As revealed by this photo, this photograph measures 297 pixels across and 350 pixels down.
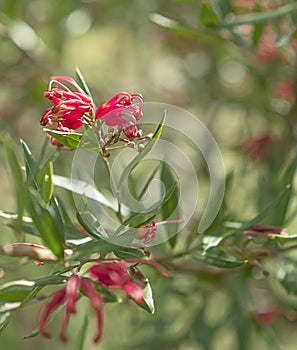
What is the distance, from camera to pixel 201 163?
146 centimetres

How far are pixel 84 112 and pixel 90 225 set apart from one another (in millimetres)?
106

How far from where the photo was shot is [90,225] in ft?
2.06

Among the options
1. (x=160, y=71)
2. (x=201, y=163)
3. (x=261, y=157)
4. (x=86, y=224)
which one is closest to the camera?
(x=86, y=224)

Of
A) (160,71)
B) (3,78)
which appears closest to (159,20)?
(3,78)

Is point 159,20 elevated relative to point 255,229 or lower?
elevated

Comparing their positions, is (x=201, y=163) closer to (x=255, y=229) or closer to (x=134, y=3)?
(x=134, y=3)

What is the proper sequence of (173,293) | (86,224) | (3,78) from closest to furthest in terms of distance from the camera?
1. (86,224)
2. (173,293)
3. (3,78)

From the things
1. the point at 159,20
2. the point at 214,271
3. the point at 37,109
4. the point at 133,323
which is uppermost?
the point at 159,20

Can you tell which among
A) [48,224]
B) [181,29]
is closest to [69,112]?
[48,224]

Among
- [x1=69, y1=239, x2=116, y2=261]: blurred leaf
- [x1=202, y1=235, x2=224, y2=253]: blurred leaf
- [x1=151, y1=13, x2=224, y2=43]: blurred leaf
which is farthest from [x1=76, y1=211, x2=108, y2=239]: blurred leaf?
[x1=151, y1=13, x2=224, y2=43]: blurred leaf

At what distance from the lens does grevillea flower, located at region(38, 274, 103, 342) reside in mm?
619

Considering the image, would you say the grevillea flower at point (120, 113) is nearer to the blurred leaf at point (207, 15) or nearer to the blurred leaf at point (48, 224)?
the blurred leaf at point (48, 224)

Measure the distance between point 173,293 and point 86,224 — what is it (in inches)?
18.9

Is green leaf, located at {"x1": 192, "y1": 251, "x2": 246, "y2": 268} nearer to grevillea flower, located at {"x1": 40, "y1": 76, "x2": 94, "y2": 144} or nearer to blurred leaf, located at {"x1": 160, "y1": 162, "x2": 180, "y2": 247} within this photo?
blurred leaf, located at {"x1": 160, "y1": 162, "x2": 180, "y2": 247}
